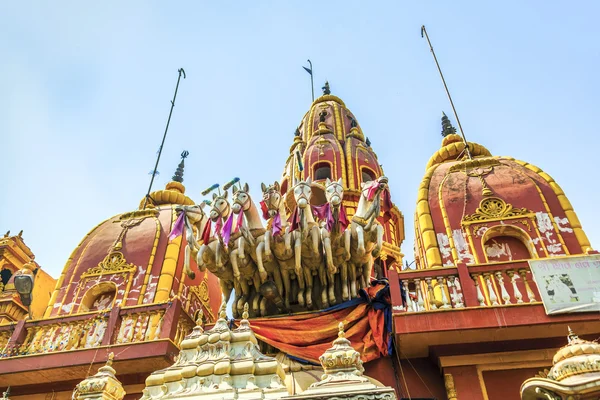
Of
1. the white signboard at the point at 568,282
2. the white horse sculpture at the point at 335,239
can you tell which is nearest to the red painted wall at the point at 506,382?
the white signboard at the point at 568,282

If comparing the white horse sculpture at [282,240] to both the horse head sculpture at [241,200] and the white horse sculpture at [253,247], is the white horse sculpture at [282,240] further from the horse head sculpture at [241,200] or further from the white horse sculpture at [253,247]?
the horse head sculpture at [241,200]

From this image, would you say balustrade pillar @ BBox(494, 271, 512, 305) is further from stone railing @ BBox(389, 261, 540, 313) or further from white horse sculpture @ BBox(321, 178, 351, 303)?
white horse sculpture @ BBox(321, 178, 351, 303)

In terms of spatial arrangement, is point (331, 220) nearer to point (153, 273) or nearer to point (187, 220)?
point (187, 220)

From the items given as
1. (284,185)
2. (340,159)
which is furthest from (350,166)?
(284,185)

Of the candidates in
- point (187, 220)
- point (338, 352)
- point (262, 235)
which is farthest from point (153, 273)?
point (338, 352)

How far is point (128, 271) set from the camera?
1257 centimetres

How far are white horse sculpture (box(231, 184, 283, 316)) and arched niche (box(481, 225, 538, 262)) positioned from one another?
Answer: 14.9 feet

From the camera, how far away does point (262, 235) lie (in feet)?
32.2

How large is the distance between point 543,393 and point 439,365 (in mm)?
3221

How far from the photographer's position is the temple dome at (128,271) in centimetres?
1205

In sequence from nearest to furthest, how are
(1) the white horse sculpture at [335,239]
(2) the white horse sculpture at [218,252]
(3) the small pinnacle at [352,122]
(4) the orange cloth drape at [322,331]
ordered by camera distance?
(4) the orange cloth drape at [322,331]
(1) the white horse sculpture at [335,239]
(2) the white horse sculpture at [218,252]
(3) the small pinnacle at [352,122]

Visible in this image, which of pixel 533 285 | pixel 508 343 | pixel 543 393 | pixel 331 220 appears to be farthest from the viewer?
pixel 331 220

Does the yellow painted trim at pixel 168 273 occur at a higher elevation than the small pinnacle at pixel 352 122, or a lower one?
lower

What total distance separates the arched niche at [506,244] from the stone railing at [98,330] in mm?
6621
